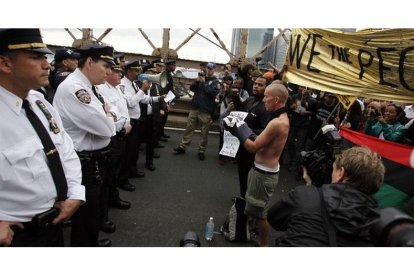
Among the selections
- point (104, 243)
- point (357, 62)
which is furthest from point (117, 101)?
point (357, 62)

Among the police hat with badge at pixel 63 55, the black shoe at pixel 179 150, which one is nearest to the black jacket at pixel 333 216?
the police hat with badge at pixel 63 55

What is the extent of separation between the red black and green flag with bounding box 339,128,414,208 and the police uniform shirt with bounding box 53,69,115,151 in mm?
2448

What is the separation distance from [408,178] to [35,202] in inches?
109

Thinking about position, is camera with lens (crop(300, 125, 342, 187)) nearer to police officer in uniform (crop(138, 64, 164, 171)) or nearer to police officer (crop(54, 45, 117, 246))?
police officer (crop(54, 45, 117, 246))

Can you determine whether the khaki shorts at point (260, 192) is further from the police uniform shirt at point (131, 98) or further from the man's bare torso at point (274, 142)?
the police uniform shirt at point (131, 98)

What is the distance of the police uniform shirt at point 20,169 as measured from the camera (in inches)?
62.6

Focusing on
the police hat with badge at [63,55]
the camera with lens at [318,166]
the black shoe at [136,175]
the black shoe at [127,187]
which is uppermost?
the police hat with badge at [63,55]

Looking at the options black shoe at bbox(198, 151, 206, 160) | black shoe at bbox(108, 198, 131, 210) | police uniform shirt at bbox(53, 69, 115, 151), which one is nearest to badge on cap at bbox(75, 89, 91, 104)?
police uniform shirt at bbox(53, 69, 115, 151)

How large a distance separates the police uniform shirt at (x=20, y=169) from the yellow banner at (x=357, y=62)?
9.96 ft

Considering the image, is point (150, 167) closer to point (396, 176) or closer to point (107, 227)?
point (107, 227)

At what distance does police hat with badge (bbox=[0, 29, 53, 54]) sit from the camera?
1568mm

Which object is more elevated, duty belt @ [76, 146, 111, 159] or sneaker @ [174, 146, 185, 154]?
duty belt @ [76, 146, 111, 159]

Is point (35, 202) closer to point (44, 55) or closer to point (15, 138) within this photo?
point (15, 138)

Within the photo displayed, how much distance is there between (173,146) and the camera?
24.6 feet
